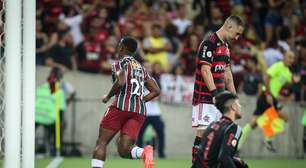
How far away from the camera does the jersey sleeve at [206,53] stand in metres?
11.6

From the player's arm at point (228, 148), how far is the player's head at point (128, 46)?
283 centimetres

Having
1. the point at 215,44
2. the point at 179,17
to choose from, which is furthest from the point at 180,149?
the point at 215,44

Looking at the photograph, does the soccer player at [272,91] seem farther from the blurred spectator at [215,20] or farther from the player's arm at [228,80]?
the player's arm at [228,80]

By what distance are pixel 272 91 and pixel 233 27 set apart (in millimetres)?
8140

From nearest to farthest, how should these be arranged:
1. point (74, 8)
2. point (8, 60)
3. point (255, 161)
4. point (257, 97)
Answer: point (8, 60)
point (255, 161)
point (257, 97)
point (74, 8)

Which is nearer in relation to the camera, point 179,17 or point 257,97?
point 257,97

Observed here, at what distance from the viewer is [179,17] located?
21.8m

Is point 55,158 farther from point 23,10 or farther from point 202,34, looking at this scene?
point 23,10

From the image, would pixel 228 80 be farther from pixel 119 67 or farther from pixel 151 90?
pixel 119 67

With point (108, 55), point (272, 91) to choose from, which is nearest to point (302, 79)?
point (272, 91)

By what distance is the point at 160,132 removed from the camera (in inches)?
752

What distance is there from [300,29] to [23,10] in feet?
39.7

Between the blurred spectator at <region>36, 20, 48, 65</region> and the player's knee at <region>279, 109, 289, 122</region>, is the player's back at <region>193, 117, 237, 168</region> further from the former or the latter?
the blurred spectator at <region>36, 20, 48, 65</region>

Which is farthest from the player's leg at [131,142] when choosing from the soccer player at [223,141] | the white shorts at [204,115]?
the soccer player at [223,141]
